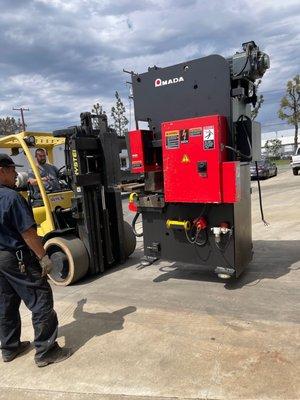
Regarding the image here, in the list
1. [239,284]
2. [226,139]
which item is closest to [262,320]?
[239,284]

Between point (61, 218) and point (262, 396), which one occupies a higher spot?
point (61, 218)

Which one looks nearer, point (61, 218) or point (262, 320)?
point (262, 320)

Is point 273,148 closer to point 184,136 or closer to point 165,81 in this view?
point 165,81

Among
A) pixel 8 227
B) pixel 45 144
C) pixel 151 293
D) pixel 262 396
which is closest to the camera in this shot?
pixel 262 396

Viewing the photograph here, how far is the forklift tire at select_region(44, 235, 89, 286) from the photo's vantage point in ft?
19.0

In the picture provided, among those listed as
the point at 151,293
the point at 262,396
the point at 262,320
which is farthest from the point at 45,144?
the point at 262,396

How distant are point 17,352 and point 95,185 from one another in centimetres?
283

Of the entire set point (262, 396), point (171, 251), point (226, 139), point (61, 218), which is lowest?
point (262, 396)

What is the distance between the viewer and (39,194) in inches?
241

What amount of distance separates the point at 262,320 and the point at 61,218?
3.41m

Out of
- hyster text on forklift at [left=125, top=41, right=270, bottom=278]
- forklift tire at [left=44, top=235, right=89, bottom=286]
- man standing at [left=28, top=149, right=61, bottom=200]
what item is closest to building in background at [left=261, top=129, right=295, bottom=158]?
man standing at [left=28, top=149, right=61, bottom=200]

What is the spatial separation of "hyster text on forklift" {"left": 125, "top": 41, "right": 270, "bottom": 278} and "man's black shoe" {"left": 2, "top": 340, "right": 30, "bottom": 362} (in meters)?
2.23

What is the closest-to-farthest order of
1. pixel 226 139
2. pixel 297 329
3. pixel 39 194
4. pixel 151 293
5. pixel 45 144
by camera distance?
pixel 297 329 → pixel 226 139 → pixel 151 293 → pixel 39 194 → pixel 45 144

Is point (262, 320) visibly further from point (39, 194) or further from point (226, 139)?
point (39, 194)
